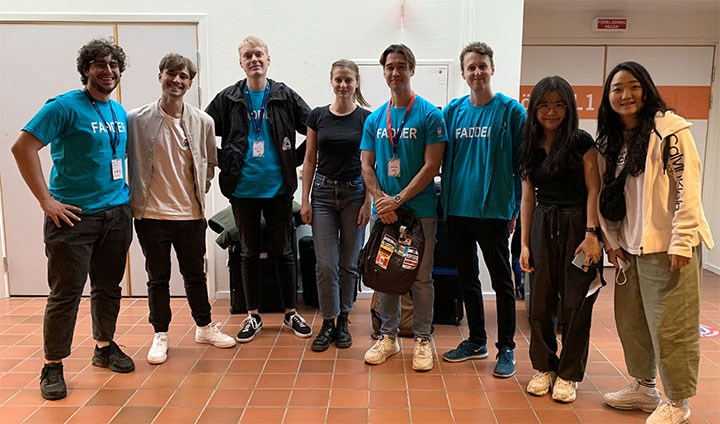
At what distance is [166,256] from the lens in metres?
3.04

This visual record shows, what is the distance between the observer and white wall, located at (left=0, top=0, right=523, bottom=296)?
3.96 m

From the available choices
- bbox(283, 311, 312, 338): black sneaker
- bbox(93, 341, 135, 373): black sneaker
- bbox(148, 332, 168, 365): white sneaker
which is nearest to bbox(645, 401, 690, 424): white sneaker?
bbox(283, 311, 312, 338): black sneaker

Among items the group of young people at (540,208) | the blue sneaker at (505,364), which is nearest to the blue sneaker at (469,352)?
the group of young people at (540,208)

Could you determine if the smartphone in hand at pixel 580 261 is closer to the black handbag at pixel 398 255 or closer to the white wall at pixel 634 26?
the black handbag at pixel 398 255

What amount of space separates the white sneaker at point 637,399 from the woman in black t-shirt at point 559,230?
195mm

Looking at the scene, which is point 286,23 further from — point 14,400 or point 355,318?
point 14,400

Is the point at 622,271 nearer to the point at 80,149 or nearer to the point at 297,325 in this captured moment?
the point at 297,325

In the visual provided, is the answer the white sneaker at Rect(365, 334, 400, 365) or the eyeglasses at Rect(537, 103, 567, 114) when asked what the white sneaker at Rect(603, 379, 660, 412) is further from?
the eyeglasses at Rect(537, 103, 567, 114)

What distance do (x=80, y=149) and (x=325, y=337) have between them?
1732mm

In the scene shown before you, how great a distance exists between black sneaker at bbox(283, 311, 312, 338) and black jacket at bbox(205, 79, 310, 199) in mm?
861

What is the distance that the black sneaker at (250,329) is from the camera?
11.0ft

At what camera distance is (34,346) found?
3.27m

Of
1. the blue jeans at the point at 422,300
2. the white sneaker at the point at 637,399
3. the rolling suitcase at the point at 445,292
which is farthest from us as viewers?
the rolling suitcase at the point at 445,292

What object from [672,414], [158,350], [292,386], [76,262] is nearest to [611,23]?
[672,414]
